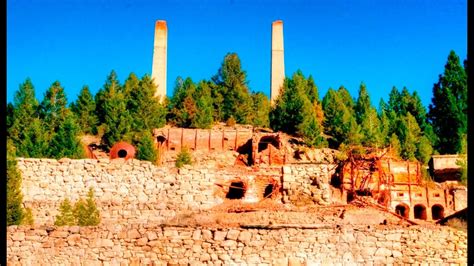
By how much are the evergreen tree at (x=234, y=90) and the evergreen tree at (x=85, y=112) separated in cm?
951

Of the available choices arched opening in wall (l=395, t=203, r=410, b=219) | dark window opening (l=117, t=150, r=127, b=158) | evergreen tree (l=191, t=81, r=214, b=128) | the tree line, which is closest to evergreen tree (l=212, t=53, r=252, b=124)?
the tree line

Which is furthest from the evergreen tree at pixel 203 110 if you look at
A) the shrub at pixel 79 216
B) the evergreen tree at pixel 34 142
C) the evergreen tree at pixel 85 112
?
the shrub at pixel 79 216

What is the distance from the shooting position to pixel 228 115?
42188mm

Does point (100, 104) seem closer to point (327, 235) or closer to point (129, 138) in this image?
point (129, 138)

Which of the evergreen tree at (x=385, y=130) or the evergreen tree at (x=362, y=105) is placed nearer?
the evergreen tree at (x=385, y=130)

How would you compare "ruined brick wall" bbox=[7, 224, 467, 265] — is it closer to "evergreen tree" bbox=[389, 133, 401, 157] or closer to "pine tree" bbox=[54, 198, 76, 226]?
"pine tree" bbox=[54, 198, 76, 226]

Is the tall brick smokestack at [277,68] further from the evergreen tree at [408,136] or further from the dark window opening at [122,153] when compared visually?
the dark window opening at [122,153]

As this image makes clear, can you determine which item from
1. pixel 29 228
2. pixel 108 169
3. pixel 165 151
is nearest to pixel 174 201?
pixel 108 169

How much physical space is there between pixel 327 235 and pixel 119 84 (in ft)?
107

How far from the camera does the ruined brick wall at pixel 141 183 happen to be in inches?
911

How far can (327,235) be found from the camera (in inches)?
571

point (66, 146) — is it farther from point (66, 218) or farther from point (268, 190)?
point (66, 218)

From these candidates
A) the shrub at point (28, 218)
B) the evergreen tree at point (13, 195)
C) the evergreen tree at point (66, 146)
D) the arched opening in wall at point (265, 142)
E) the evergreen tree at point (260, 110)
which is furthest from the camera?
the evergreen tree at point (260, 110)

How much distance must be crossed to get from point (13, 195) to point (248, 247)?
978 centimetres
